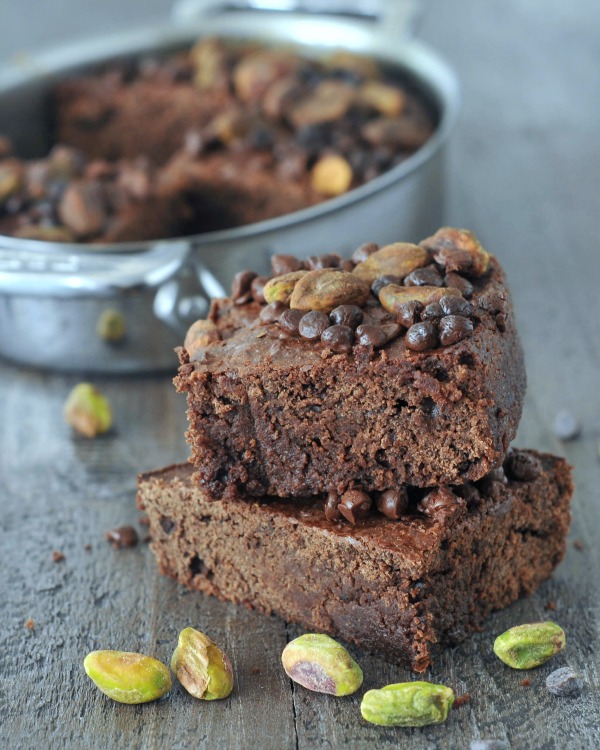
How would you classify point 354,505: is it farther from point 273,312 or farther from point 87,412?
point 87,412

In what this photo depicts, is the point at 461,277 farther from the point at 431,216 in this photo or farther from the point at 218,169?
the point at 218,169

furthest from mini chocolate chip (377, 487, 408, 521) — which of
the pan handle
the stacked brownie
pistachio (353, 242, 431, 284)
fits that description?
the pan handle

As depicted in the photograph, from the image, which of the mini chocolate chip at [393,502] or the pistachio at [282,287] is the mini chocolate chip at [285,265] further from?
the mini chocolate chip at [393,502]

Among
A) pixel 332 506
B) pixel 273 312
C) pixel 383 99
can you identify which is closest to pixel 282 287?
pixel 273 312

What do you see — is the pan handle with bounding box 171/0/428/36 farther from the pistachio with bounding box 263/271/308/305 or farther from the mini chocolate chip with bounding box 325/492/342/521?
the mini chocolate chip with bounding box 325/492/342/521

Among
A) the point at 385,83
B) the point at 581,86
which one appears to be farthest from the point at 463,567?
the point at 581,86
